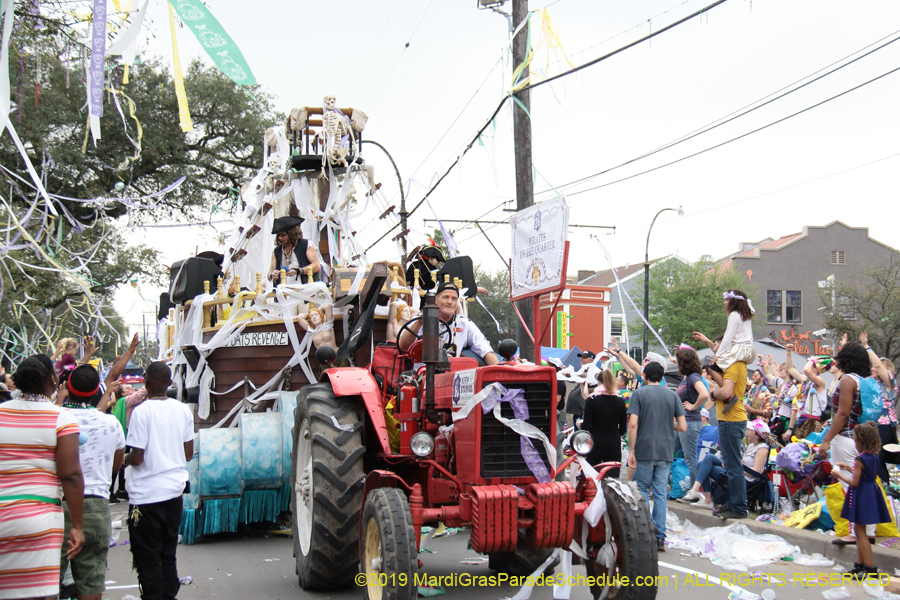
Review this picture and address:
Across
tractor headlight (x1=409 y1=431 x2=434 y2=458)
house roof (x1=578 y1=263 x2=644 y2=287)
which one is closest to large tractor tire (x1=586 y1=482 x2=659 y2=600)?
tractor headlight (x1=409 y1=431 x2=434 y2=458)

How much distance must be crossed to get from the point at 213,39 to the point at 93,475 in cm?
289

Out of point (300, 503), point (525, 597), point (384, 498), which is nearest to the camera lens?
point (384, 498)

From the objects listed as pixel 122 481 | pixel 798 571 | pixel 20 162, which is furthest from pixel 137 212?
pixel 798 571

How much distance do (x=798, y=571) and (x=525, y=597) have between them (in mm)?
2941

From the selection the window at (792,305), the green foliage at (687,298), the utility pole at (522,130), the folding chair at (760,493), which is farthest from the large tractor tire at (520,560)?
the window at (792,305)

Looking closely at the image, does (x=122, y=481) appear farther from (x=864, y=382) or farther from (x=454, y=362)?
(x=864, y=382)

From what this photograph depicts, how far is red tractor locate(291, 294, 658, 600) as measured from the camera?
4336mm

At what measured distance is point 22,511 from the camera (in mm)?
3920

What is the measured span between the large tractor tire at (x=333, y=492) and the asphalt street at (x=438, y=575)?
0.25 meters

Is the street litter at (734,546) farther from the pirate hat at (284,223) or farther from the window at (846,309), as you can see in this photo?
the window at (846,309)

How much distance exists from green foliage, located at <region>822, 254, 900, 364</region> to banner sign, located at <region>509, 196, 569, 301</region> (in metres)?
28.8

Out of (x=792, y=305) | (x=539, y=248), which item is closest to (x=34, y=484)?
(x=539, y=248)

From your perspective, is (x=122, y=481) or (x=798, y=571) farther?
(x=122, y=481)

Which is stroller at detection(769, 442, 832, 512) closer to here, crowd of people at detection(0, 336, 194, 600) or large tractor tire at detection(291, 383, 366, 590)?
large tractor tire at detection(291, 383, 366, 590)
